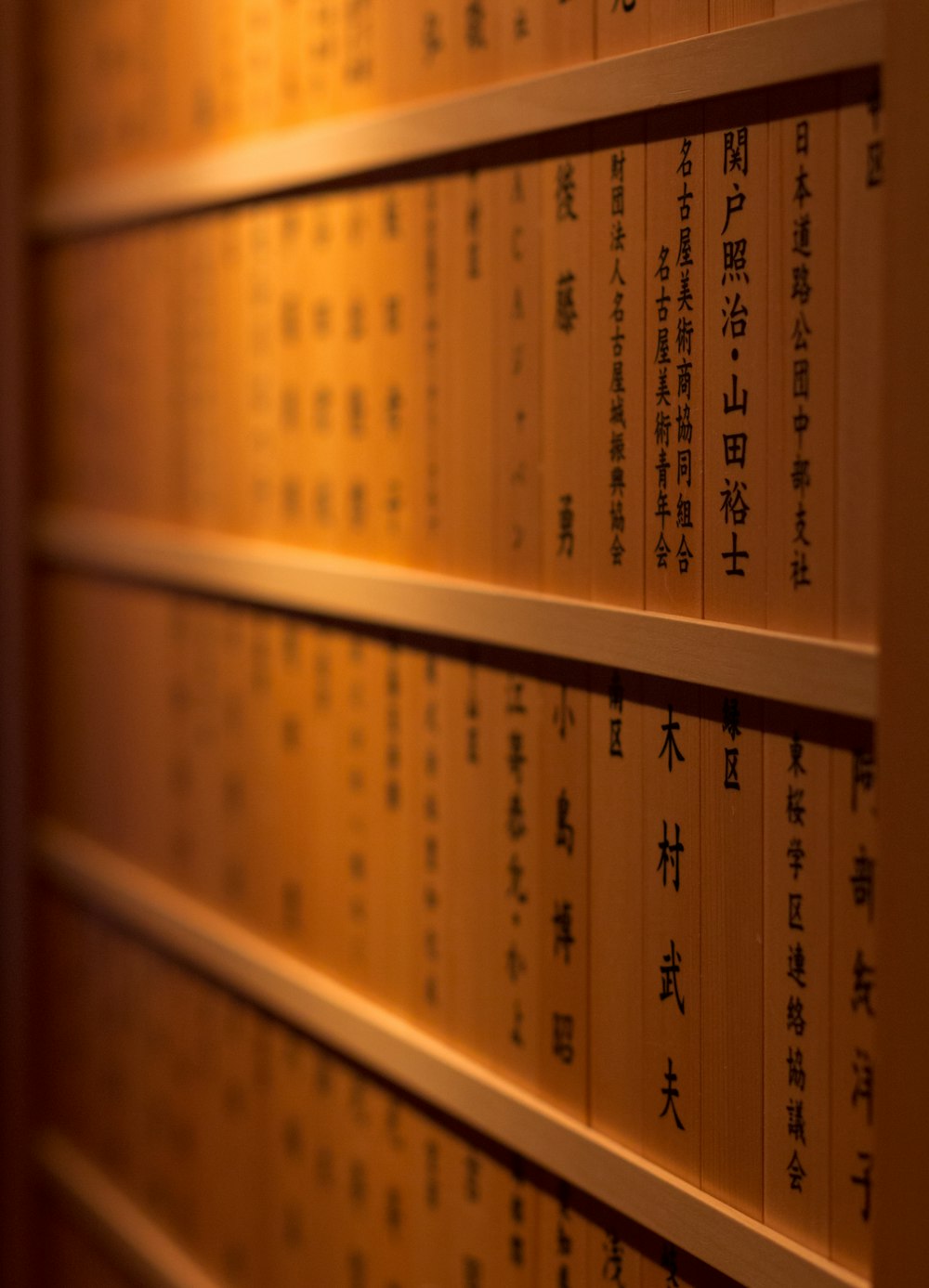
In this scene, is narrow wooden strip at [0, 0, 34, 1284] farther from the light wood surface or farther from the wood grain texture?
the light wood surface

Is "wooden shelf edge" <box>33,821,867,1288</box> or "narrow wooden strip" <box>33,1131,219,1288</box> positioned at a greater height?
"wooden shelf edge" <box>33,821,867,1288</box>

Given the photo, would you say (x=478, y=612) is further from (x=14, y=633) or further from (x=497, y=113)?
(x=14, y=633)

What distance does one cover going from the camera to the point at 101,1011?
1.38 meters

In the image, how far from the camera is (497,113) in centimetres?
82

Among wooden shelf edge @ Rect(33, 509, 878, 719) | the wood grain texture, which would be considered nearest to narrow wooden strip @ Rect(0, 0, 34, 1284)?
the wood grain texture

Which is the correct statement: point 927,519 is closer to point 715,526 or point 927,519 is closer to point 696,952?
point 715,526

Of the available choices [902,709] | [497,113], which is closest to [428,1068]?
[902,709]

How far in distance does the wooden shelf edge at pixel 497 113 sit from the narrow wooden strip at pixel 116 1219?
0.84 metres

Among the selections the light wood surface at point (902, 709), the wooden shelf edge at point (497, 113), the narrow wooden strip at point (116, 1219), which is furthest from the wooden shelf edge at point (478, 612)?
the narrow wooden strip at point (116, 1219)

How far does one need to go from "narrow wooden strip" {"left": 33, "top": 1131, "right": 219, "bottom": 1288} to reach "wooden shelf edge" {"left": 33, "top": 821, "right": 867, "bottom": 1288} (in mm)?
252

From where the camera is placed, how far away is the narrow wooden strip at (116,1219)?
124 centimetres

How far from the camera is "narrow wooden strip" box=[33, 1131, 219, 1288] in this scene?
124 cm

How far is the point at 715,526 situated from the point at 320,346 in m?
0.41

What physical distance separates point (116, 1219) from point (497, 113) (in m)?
0.99
